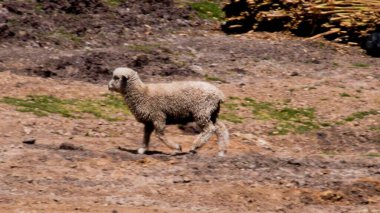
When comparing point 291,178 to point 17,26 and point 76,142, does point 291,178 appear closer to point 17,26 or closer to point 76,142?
point 76,142

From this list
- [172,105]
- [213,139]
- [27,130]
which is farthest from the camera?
[213,139]

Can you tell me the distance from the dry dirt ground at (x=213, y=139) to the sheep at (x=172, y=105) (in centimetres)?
45

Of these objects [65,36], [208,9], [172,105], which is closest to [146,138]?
[172,105]

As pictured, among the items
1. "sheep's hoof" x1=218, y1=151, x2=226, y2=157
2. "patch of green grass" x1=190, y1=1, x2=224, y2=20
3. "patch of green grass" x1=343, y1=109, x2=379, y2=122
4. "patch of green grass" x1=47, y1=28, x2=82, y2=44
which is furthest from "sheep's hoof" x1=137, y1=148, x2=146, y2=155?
"patch of green grass" x1=190, y1=1, x2=224, y2=20

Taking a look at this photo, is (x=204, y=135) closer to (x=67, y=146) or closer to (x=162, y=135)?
(x=162, y=135)

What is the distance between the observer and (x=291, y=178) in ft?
43.0

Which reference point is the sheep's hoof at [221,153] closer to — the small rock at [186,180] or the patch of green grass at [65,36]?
the small rock at [186,180]

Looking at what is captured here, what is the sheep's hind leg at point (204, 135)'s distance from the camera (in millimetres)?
14469

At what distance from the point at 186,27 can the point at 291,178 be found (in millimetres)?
11327

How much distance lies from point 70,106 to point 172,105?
3.56 m

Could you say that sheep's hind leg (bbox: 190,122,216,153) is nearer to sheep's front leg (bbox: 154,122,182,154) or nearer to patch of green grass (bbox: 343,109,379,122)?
sheep's front leg (bbox: 154,122,182,154)

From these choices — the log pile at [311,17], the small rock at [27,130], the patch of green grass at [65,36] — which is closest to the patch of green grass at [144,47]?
the patch of green grass at [65,36]

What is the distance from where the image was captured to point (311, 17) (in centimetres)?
2369

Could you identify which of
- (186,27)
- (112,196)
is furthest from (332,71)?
(112,196)
